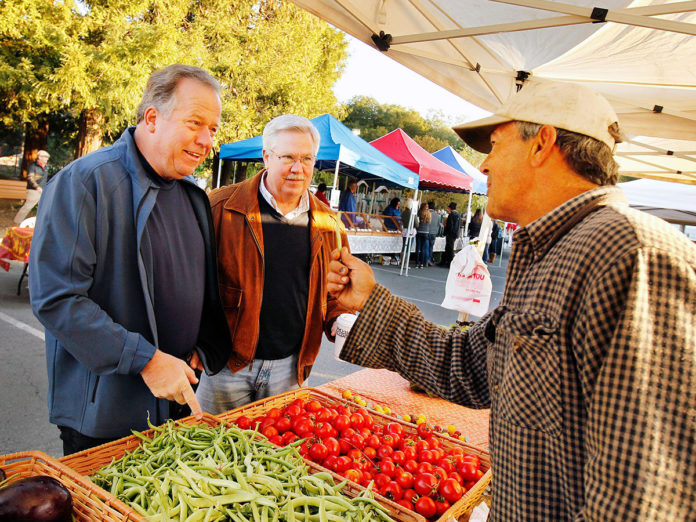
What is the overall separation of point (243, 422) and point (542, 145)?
5.76 ft

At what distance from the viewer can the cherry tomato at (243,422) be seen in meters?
2.20

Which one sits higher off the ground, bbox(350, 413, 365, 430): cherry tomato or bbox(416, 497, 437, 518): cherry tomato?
bbox(350, 413, 365, 430): cherry tomato

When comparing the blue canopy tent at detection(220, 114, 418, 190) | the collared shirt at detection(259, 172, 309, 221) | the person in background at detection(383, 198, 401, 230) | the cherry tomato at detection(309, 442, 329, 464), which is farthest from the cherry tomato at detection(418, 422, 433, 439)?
the person in background at detection(383, 198, 401, 230)

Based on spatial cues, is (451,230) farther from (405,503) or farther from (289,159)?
(405,503)

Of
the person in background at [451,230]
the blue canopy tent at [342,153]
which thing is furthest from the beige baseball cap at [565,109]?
the person in background at [451,230]

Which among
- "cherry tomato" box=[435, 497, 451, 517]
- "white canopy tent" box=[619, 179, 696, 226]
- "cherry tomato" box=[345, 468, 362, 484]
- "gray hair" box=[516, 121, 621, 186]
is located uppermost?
"white canopy tent" box=[619, 179, 696, 226]

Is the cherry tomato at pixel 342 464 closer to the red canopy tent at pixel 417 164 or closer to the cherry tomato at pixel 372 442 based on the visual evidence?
the cherry tomato at pixel 372 442

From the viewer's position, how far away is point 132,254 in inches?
71.7

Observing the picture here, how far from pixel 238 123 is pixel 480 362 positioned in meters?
15.3

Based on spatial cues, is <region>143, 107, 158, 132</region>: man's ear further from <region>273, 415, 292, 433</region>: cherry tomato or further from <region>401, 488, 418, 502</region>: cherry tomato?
<region>401, 488, 418, 502</region>: cherry tomato

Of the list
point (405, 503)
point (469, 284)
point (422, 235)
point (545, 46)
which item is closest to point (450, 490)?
point (405, 503)

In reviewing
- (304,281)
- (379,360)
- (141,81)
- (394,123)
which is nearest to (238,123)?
(141,81)

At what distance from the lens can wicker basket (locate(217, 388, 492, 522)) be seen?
6.38ft

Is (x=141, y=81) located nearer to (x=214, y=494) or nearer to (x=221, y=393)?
(x=221, y=393)
